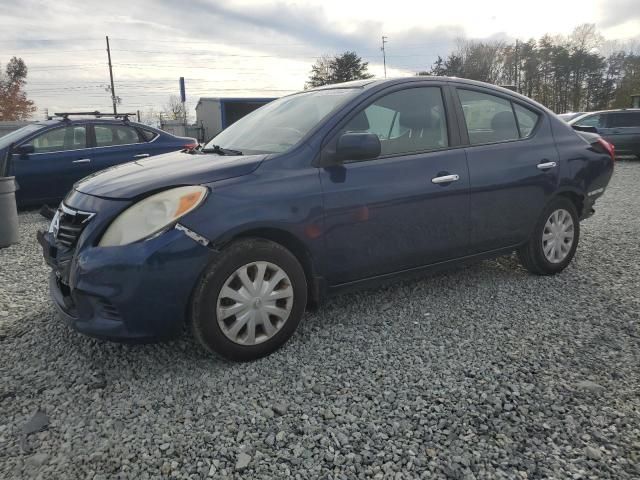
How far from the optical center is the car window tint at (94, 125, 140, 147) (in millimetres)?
8000

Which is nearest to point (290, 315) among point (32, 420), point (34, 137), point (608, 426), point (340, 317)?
point (340, 317)

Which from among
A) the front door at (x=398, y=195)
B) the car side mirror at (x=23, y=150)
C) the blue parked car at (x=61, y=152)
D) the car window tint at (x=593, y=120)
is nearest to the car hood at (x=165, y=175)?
the front door at (x=398, y=195)

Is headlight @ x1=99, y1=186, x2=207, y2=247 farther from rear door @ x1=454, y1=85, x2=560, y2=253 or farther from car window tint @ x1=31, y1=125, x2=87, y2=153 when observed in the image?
car window tint @ x1=31, y1=125, x2=87, y2=153

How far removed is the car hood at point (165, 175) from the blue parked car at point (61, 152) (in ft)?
16.3

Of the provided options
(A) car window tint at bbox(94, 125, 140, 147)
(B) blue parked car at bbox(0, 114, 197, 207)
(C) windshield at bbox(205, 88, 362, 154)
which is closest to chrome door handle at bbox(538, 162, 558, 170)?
(C) windshield at bbox(205, 88, 362, 154)

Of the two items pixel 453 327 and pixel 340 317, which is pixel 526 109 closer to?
pixel 453 327

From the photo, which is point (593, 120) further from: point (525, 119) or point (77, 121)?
point (77, 121)

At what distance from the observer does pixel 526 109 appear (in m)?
4.14

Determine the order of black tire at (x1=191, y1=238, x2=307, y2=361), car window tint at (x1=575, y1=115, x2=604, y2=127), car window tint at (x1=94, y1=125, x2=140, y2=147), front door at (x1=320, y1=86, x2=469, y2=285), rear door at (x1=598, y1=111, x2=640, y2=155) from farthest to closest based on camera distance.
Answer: car window tint at (x1=575, y1=115, x2=604, y2=127)
rear door at (x1=598, y1=111, x2=640, y2=155)
car window tint at (x1=94, y1=125, x2=140, y2=147)
front door at (x1=320, y1=86, x2=469, y2=285)
black tire at (x1=191, y1=238, x2=307, y2=361)

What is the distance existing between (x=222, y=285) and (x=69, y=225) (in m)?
0.98

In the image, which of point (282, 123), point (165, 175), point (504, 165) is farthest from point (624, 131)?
point (165, 175)

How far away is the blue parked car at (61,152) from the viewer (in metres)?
7.45

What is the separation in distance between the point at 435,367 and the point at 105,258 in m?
1.86

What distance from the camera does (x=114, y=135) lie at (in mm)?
8156
